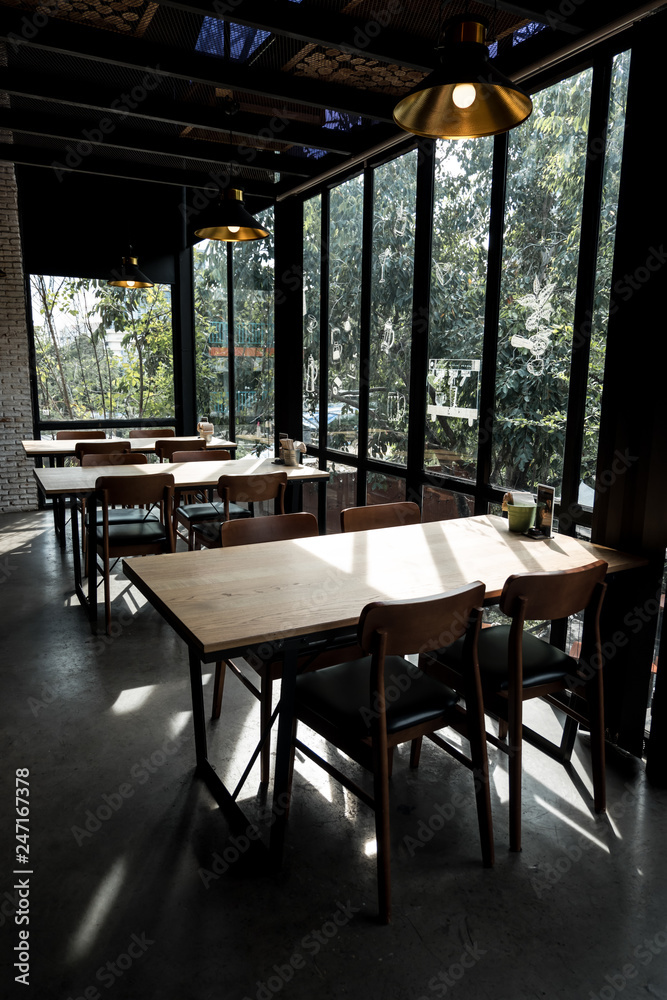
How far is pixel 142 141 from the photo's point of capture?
16.2 ft

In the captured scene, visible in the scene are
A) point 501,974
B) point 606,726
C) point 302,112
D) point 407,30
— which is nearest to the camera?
point 501,974

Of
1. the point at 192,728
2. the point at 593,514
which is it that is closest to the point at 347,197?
the point at 593,514

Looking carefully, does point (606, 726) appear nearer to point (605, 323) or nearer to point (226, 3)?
point (605, 323)

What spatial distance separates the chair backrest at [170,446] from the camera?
576 cm

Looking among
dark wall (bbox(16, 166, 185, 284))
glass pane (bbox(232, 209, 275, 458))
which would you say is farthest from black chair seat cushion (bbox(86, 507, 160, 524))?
dark wall (bbox(16, 166, 185, 284))

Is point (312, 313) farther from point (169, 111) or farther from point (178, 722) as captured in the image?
point (178, 722)

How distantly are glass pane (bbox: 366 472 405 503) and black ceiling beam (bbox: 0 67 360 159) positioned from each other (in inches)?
91.8

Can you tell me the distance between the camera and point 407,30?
3.21 m

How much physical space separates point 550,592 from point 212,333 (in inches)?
258

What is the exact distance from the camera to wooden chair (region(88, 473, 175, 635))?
3.82m

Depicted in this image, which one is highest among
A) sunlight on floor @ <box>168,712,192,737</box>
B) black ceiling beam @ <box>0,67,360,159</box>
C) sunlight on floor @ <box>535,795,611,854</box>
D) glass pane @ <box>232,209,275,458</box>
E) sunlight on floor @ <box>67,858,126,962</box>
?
black ceiling beam @ <box>0,67,360,159</box>

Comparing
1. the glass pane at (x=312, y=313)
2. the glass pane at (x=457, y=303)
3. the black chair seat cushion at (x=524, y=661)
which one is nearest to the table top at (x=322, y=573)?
the black chair seat cushion at (x=524, y=661)

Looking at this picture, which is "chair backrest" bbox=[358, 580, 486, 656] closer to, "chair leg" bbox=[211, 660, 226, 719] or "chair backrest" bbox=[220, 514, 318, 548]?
"chair backrest" bbox=[220, 514, 318, 548]

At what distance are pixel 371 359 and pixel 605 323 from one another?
220cm
